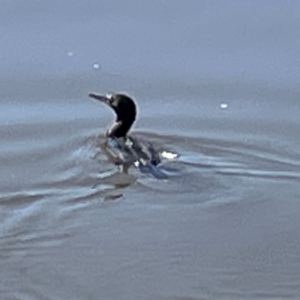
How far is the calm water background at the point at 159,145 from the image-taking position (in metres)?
8.16

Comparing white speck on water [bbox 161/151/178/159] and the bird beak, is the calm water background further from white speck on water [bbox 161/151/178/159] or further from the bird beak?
the bird beak

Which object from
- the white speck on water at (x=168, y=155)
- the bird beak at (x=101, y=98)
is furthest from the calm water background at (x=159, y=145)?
the bird beak at (x=101, y=98)

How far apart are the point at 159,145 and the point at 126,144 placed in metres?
0.27

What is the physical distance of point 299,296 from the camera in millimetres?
7871

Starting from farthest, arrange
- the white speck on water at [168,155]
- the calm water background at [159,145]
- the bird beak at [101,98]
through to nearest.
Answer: the bird beak at [101,98] → the white speck on water at [168,155] → the calm water background at [159,145]

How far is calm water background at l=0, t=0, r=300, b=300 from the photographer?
8.16m

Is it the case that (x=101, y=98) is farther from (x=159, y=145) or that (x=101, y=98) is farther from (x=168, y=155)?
(x=168, y=155)

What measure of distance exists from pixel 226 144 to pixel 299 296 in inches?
84.8

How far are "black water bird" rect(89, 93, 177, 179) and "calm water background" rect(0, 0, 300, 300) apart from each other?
4.3 inches

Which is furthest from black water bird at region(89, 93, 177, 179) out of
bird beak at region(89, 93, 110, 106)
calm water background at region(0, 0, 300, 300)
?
calm water background at region(0, 0, 300, 300)

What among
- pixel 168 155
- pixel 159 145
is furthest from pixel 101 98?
pixel 168 155

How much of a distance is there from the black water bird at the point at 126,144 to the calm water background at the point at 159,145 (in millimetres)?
109

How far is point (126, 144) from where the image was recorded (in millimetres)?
9969

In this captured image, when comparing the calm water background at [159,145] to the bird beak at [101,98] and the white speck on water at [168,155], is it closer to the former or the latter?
the white speck on water at [168,155]
